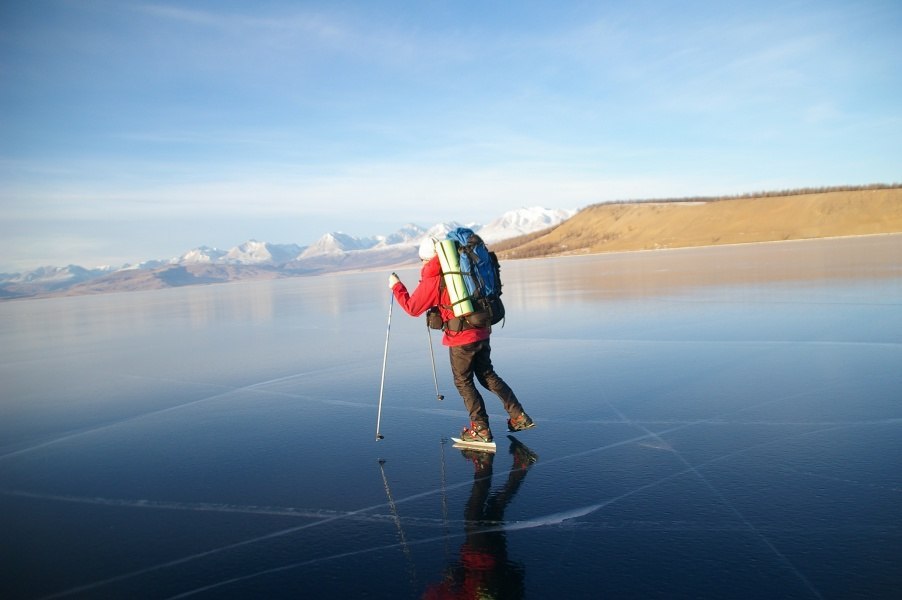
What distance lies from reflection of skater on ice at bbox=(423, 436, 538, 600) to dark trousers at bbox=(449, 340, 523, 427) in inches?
40.1

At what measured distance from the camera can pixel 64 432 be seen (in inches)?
350

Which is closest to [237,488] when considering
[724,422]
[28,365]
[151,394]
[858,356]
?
[724,422]

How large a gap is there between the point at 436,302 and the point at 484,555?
330 centimetres

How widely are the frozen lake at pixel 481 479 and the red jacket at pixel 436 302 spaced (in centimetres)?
121

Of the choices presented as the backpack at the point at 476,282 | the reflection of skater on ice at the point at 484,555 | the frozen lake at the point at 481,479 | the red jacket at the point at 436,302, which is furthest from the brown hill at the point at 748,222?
the reflection of skater on ice at the point at 484,555

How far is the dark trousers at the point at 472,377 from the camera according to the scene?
7129mm

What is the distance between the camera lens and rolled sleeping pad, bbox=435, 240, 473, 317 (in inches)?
274

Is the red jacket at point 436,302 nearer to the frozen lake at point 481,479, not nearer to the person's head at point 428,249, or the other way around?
the person's head at point 428,249

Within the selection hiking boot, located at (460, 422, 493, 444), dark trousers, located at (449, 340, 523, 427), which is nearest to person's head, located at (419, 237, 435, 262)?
dark trousers, located at (449, 340, 523, 427)

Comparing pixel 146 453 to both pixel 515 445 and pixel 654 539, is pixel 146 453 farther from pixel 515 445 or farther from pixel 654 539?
pixel 654 539

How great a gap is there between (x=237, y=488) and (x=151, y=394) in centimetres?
603

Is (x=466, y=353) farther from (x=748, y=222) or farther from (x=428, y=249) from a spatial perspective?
(x=748, y=222)

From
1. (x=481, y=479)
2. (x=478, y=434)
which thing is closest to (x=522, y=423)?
(x=478, y=434)

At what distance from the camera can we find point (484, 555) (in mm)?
4488
